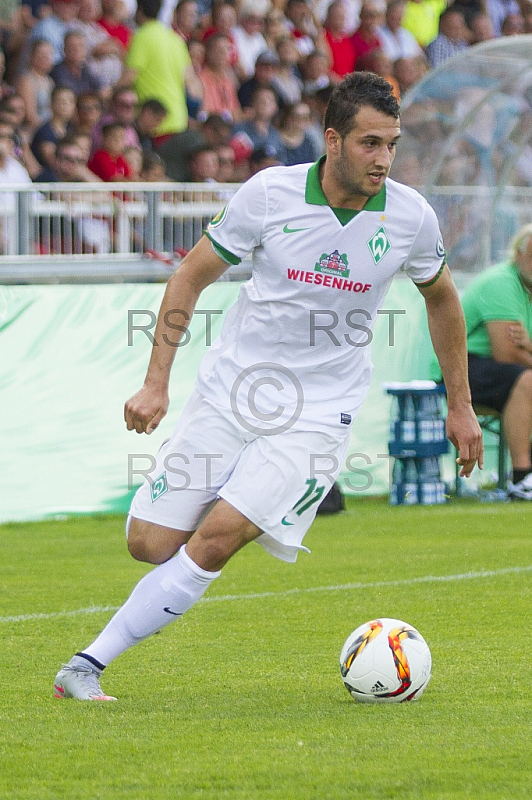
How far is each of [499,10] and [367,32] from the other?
2831 mm

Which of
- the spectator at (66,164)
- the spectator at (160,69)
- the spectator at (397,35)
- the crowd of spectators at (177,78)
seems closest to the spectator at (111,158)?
the crowd of spectators at (177,78)

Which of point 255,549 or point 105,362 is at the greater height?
point 105,362

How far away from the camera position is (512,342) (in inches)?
428

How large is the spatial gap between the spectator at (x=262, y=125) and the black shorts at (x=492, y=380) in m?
3.91

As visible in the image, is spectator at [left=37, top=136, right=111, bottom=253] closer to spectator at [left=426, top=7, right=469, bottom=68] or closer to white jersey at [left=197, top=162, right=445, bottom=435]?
white jersey at [left=197, top=162, right=445, bottom=435]

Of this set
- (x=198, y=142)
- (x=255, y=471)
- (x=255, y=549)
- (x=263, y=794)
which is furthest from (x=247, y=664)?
(x=198, y=142)

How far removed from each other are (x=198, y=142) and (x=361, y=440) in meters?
3.37

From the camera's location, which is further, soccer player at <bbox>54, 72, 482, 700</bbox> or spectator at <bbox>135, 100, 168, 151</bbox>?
spectator at <bbox>135, 100, 168, 151</bbox>

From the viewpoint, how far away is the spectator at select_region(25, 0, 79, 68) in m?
12.4

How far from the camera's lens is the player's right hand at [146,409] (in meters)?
4.68

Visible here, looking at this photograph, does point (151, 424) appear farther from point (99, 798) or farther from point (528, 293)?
point (528, 293)

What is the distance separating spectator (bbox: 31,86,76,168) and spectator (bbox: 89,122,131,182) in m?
0.34

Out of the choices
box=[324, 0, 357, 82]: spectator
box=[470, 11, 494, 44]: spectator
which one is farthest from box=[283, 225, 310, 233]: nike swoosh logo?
box=[470, 11, 494, 44]: spectator

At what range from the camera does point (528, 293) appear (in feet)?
36.0
